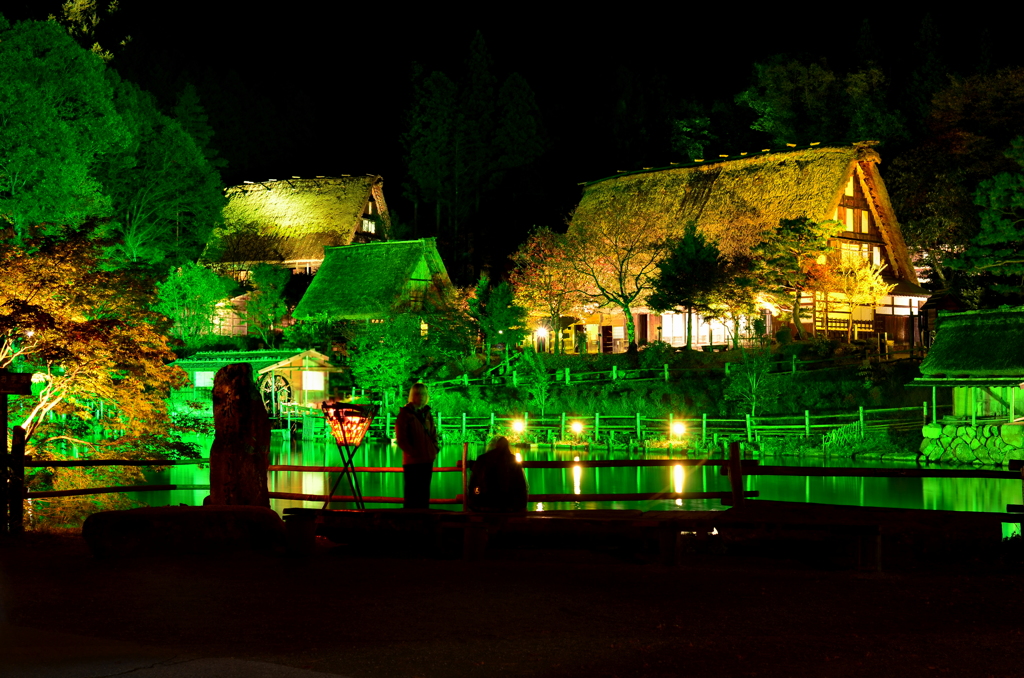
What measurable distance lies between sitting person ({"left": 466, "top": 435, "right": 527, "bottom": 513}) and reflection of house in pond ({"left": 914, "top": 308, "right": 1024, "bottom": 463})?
18518mm

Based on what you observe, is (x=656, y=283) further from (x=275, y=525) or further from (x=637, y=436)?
(x=275, y=525)

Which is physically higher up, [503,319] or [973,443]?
[503,319]

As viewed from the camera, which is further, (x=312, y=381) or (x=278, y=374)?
(x=312, y=381)

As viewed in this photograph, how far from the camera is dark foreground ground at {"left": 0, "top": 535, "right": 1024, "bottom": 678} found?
5551 millimetres

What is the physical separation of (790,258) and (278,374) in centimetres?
1803

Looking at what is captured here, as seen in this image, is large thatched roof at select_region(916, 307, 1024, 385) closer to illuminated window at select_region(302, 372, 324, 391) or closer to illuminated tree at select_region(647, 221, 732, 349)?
illuminated tree at select_region(647, 221, 732, 349)

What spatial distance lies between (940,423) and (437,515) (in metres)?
21.2

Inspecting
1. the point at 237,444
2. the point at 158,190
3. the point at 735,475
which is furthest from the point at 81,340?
the point at 158,190

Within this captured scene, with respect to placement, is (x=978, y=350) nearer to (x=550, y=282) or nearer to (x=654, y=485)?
(x=654, y=485)

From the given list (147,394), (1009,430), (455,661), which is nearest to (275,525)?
(455,661)

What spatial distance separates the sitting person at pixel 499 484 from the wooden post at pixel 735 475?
221 centimetres

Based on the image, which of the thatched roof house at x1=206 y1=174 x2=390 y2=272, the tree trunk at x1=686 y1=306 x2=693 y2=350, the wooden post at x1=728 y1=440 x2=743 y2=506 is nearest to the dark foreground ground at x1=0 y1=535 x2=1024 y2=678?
the wooden post at x1=728 y1=440 x2=743 y2=506

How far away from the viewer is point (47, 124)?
28844mm

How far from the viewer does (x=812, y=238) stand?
34156mm
